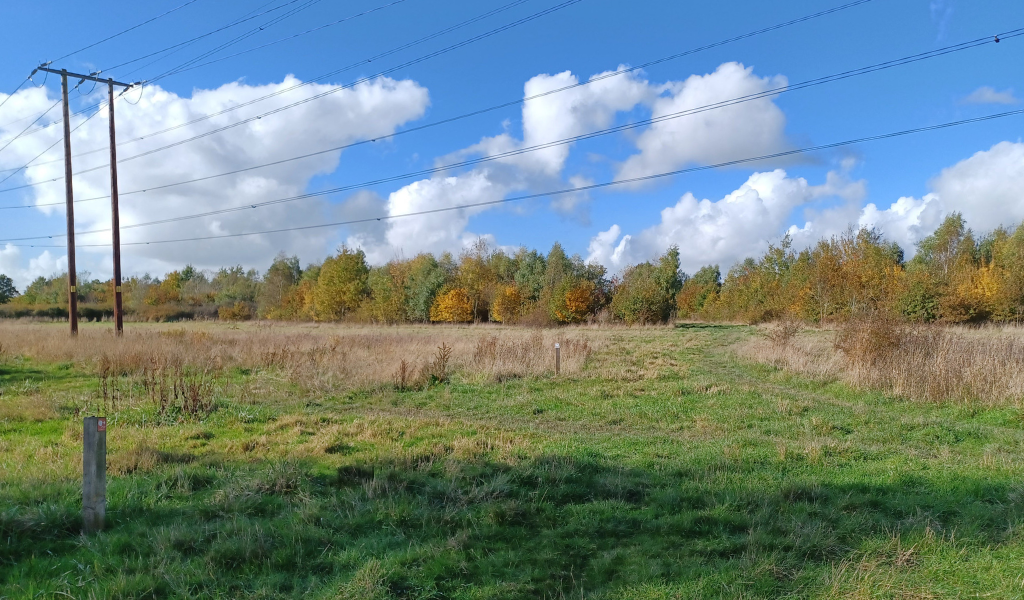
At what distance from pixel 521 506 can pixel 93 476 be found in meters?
3.88

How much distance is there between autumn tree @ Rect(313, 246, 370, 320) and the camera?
220ft

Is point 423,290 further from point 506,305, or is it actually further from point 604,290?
point 604,290

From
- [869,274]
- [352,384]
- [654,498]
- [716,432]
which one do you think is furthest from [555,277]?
[654,498]

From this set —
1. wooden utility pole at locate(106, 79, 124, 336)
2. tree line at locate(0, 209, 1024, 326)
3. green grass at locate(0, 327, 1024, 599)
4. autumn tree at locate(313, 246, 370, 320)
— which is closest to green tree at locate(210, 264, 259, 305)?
tree line at locate(0, 209, 1024, 326)

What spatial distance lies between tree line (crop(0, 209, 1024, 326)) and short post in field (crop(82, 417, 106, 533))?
38715mm

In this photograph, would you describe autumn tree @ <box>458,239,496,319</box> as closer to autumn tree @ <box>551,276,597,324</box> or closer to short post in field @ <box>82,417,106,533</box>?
autumn tree @ <box>551,276,597,324</box>

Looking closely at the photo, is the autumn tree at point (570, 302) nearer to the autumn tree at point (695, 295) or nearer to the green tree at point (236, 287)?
the autumn tree at point (695, 295)

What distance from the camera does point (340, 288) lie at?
6712 cm

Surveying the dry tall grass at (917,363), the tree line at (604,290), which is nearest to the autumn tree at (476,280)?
the tree line at (604,290)

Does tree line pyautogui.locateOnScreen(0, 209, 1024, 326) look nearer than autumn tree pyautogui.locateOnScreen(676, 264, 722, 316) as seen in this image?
Yes

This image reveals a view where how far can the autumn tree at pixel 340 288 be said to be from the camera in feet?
220

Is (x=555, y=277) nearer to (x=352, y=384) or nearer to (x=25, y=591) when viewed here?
(x=352, y=384)

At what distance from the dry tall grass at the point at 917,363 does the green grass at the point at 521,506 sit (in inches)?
45.4

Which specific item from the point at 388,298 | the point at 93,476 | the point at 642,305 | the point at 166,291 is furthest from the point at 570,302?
the point at 166,291
